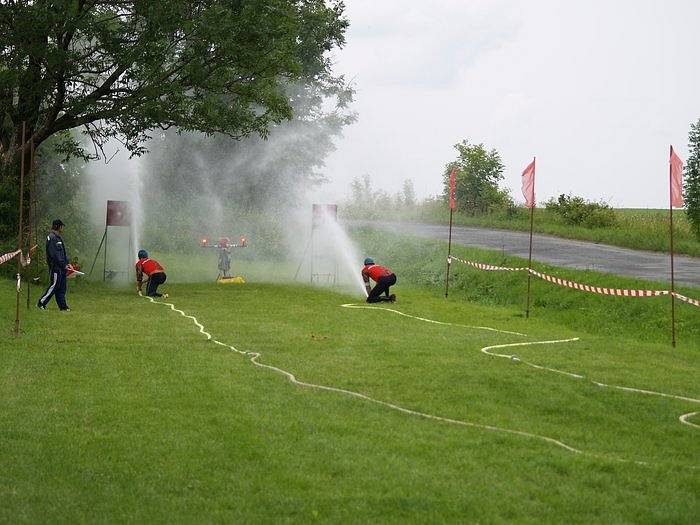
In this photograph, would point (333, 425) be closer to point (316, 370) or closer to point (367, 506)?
point (367, 506)

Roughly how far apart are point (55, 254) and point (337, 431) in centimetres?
1438

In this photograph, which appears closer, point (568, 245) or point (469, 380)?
point (469, 380)

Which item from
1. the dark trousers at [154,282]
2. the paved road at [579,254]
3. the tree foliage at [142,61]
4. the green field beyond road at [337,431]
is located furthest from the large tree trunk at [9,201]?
the paved road at [579,254]

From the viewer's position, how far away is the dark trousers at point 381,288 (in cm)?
2636

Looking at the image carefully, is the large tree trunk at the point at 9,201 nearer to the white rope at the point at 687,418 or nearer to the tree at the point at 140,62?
the tree at the point at 140,62

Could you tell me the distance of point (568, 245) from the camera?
40.5 meters

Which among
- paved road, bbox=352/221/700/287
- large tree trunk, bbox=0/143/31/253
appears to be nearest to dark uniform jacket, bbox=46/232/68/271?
large tree trunk, bbox=0/143/31/253

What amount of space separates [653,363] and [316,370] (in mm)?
5642

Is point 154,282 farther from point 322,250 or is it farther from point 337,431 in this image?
point 337,431

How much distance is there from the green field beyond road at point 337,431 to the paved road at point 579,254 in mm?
12367

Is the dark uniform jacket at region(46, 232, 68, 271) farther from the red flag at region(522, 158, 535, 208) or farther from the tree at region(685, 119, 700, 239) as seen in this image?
the tree at region(685, 119, 700, 239)

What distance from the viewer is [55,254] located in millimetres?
22797

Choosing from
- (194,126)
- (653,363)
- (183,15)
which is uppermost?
(183,15)

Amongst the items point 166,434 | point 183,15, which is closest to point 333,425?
point 166,434
